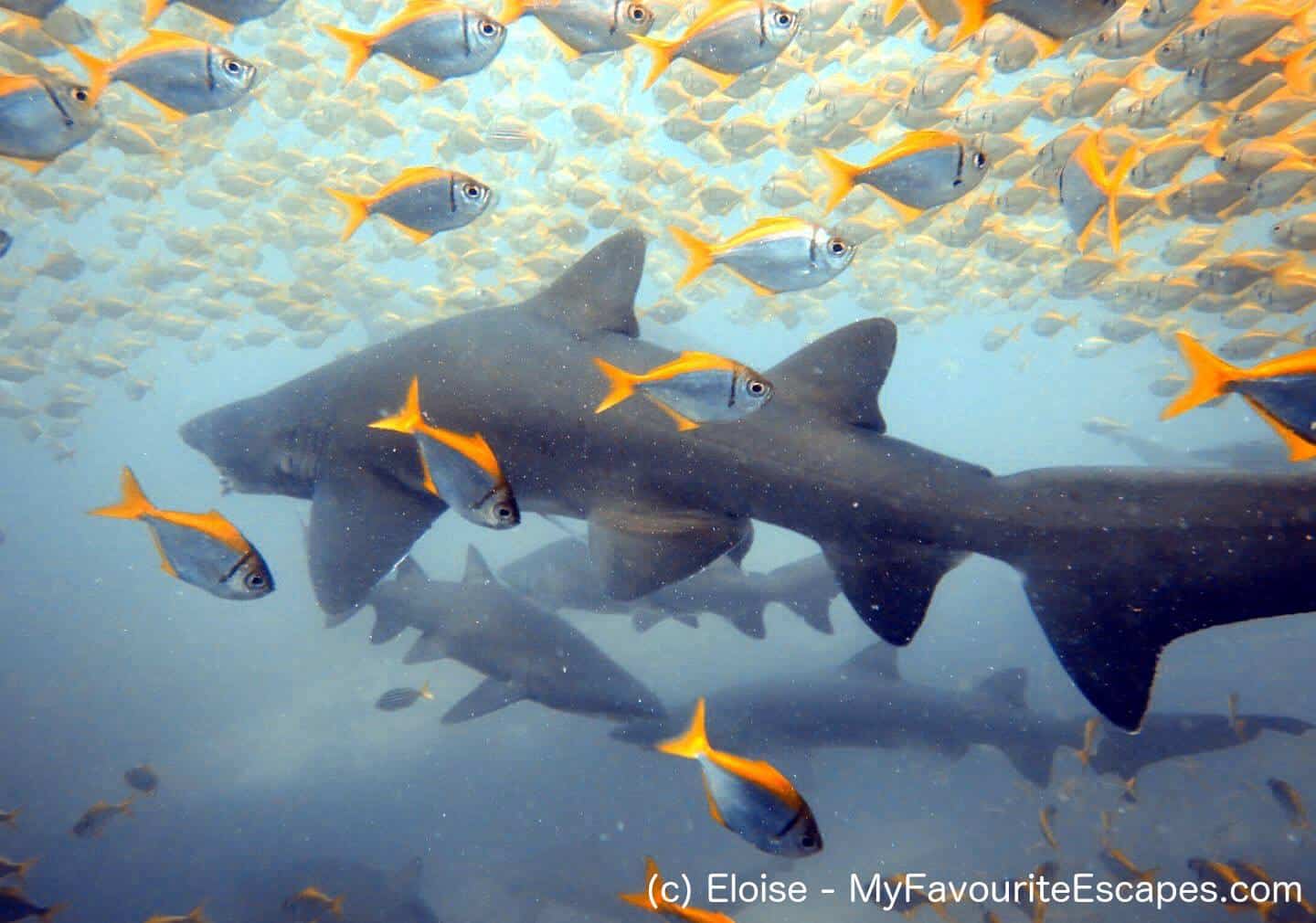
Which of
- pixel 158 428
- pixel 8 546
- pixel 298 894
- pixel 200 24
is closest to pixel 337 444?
pixel 298 894

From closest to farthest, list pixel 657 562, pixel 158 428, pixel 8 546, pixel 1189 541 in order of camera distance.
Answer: pixel 1189 541 → pixel 657 562 → pixel 8 546 → pixel 158 428

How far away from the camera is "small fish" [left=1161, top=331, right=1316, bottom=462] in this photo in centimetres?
241

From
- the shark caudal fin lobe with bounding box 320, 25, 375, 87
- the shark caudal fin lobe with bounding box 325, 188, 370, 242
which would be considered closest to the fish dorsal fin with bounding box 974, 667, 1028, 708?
the shark caudal fin lobe with bounding box 325, 188, 370, 242

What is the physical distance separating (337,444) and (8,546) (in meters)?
55.3

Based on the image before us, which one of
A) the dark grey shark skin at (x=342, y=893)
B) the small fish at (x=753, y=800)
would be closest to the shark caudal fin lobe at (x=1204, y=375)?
the small fish at (x=753, y=800)

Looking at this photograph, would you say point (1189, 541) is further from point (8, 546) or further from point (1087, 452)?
point (1087, 452)

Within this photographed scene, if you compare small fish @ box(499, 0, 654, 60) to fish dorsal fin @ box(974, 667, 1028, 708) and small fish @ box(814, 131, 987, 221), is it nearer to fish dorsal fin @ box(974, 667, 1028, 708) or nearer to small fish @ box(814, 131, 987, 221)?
small fish @ box(814, 131, 987, 221)

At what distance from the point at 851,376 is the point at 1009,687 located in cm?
739

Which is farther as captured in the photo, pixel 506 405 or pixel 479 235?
pixel 479 235

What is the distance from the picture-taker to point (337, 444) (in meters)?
3.69

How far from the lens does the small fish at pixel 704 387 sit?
278cm

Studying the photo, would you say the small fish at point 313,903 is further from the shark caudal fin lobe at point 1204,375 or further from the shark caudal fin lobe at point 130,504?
the shark caudal fin lobe at point 1204,375

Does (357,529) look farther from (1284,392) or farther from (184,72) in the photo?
(1284,392)

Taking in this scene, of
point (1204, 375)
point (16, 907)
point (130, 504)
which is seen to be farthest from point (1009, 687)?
point (16, 907)
